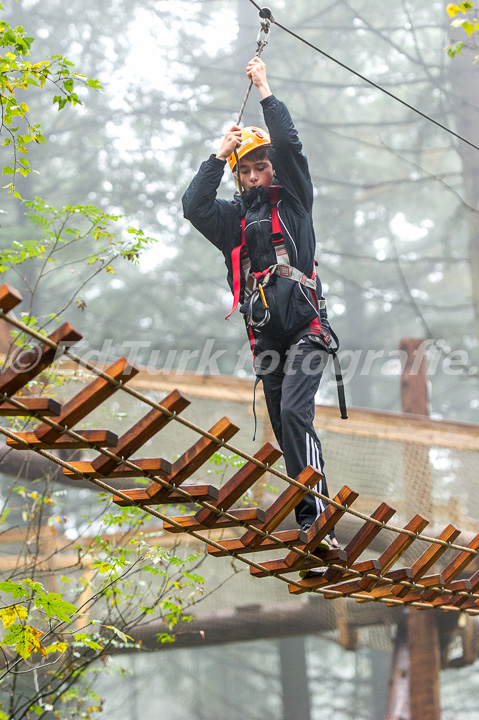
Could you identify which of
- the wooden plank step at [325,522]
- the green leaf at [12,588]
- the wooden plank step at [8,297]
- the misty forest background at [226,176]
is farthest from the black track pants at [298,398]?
the misty forest background at [226,176]

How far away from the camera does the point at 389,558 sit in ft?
10.5

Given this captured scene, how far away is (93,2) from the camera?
14.8 m

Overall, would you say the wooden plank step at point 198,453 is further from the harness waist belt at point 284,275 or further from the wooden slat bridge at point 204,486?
the harness waist belt at point 284,275

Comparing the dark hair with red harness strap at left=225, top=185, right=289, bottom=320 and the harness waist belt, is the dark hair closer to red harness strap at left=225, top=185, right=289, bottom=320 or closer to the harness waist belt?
red harness strap at left=225, top=185, right=289, bottom=320

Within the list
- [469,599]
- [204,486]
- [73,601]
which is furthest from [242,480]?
[73,601]

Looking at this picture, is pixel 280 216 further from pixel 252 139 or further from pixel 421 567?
pixel 421 567

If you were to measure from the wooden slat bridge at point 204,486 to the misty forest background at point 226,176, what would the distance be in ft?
27.8

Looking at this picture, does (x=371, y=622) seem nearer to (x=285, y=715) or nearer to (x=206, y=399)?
(x=206, y=399)

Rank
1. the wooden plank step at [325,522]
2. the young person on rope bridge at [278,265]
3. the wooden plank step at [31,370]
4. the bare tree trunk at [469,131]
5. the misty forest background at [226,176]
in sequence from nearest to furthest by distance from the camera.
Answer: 1. the wooden plank step at [31,370]
2. the wooden plank step at [325,522]
3. the young person on rope bridge at [278,265]
4. the bare tree trunk at [469,131]
5. the misty forest background at [226,176]

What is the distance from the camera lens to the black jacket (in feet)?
9.93

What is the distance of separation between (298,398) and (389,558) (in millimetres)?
753

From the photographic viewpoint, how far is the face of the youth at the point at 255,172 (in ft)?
10.7

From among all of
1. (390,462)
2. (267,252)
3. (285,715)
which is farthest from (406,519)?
(285,715)

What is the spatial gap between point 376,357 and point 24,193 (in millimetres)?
7401
